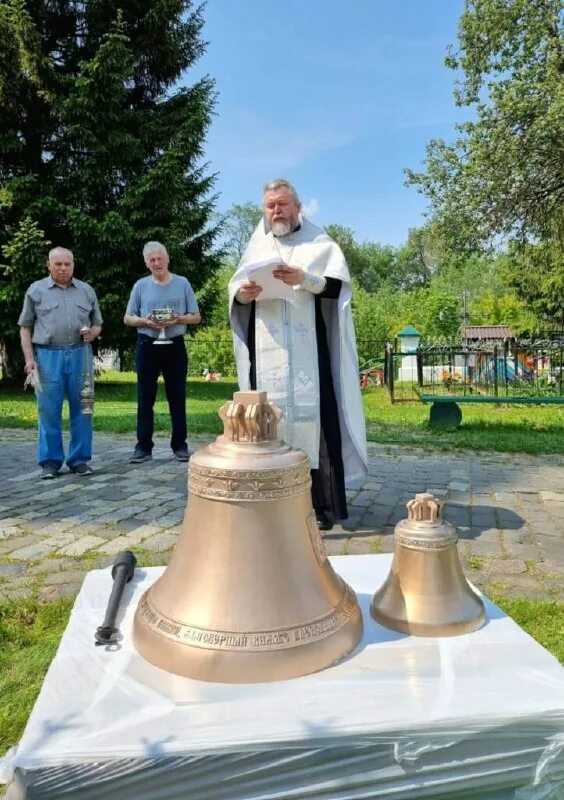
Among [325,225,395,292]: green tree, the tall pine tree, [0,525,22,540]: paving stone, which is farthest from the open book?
[325,225,395,292]: green tree

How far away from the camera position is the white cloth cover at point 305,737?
1.22 m

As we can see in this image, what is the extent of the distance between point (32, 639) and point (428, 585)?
164 centimetres

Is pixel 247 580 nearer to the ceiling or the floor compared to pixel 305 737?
nearer to the ceiling

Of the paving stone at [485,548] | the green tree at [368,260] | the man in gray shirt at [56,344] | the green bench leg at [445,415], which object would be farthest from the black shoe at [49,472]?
the green tree at [368,260]

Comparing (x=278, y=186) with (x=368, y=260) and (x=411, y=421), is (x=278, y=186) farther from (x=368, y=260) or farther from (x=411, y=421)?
(x=368, y=260)

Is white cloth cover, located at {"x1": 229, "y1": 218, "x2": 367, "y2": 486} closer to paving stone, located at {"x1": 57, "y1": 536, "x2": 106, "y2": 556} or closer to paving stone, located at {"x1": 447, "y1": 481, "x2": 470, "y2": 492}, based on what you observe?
paving stone, located at {"x1": 57, "y1": 536, "x2": 106, "y2": 556}

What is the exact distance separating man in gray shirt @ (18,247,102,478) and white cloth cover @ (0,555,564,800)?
4.31m

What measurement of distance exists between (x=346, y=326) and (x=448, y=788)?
244 cm

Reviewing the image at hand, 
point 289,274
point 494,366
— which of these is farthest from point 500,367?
point 289,274

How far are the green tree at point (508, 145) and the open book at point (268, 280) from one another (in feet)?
51.9

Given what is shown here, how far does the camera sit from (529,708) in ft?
4.33

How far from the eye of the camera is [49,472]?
5.48 m

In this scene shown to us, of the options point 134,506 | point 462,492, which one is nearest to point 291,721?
point 134,506

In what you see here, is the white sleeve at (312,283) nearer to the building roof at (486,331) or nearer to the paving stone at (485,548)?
the paving stone at (485,548)
